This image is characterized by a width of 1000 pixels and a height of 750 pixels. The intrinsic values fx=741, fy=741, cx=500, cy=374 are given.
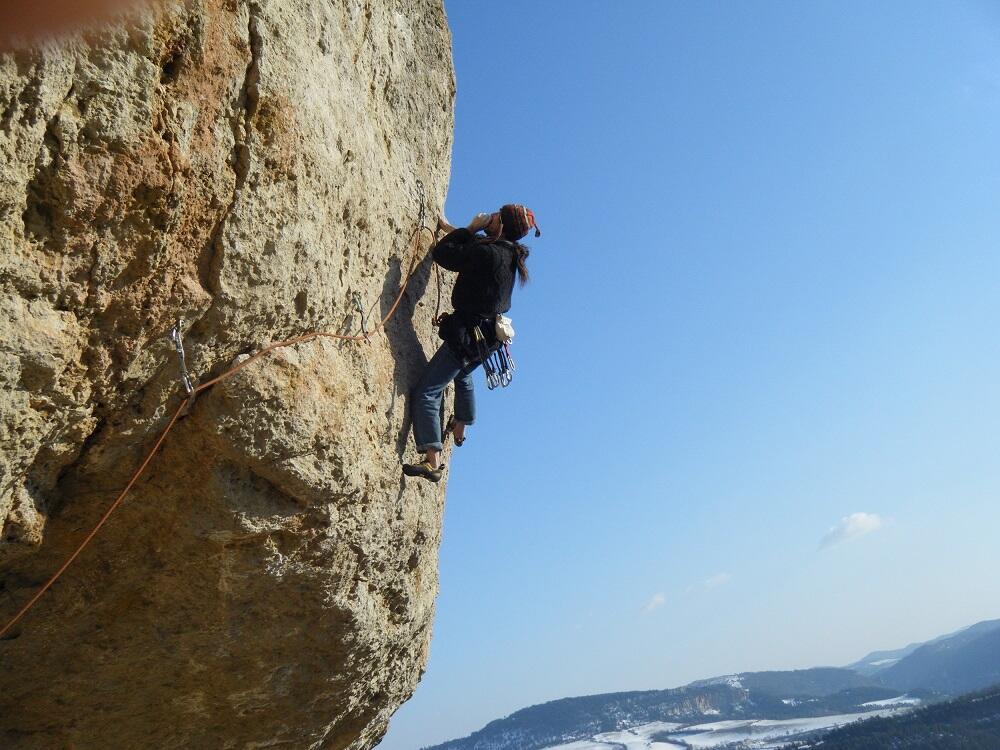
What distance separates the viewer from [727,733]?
119m

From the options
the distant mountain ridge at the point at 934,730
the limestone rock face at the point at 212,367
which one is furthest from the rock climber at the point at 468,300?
the distant mountain ridge at the point at 934,730

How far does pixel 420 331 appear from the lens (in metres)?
5.88

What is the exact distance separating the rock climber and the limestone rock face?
0.61 feet

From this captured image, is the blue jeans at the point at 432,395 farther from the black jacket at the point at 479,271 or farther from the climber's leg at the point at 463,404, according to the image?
the black jacket at the point at 479,271

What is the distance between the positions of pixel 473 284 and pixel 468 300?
0.13 metres

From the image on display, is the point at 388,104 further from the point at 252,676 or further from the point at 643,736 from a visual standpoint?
the point at 643,736

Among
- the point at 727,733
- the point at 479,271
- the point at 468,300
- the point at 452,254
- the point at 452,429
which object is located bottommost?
the point at 452,429

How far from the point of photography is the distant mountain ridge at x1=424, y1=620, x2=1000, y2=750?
14125 centimetres

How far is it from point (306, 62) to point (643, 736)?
14012 cm

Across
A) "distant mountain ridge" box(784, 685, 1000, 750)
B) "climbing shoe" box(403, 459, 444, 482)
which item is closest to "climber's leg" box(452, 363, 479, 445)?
"climbing shoe" box(403, 459, 444, 482)

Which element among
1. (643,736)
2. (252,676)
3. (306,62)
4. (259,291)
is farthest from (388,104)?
(643,736)

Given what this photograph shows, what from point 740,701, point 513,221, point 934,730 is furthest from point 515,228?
point 740,701

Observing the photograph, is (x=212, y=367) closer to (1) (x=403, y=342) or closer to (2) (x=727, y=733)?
(1) (x=403, y=342)

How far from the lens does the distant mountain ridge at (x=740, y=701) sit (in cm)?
14125
